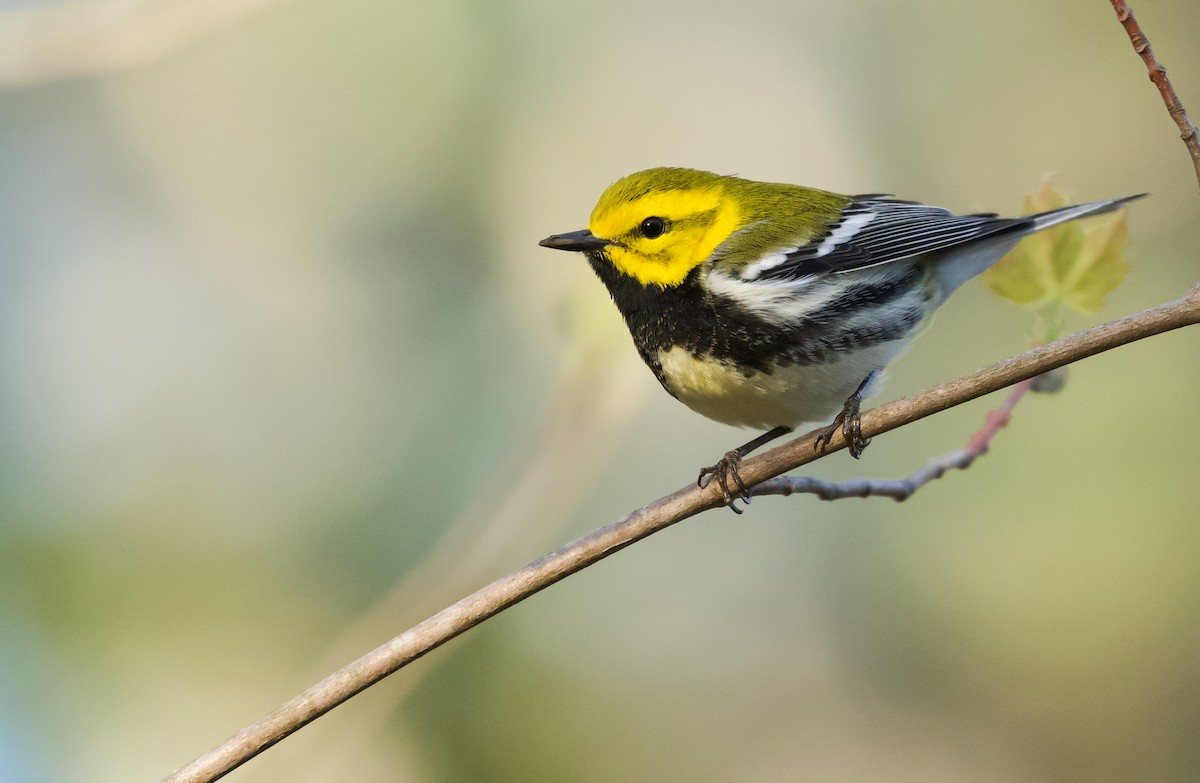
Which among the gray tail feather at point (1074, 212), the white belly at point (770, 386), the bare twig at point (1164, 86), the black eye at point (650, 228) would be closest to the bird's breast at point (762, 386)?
the white belly at point (770, 386)

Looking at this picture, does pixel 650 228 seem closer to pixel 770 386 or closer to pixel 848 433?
pixel 770 386

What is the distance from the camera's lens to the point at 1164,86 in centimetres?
128

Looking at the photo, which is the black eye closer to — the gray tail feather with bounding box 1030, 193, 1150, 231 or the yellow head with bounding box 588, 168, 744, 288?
the yellow head with bounding box 588, 168, 744, 288

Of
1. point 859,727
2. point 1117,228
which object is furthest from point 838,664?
point 1117,228

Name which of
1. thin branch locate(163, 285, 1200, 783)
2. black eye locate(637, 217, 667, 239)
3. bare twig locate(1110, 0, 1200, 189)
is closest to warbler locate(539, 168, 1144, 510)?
black eye locate(637, 217, 667, 239)

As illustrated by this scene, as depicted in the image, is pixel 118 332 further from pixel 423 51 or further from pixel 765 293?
pixel 765 293

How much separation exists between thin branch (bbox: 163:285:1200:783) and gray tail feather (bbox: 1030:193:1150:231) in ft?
1.46

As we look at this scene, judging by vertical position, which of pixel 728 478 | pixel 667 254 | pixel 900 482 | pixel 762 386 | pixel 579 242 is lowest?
pixel 900 482

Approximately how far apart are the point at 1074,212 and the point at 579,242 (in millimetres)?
870

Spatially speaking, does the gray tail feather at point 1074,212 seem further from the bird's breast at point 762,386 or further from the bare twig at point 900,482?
the bird's breast at point 762,386

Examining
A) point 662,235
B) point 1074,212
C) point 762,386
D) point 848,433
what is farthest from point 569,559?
point 1074,212

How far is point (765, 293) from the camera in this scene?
1.88 m

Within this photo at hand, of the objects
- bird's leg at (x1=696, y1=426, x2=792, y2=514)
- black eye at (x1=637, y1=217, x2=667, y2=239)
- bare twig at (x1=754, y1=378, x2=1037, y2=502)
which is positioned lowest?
bare twig at (x1=754, y1=378, x2=1037, y2=502)

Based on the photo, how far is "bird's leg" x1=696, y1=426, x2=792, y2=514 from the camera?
1.71 metres
